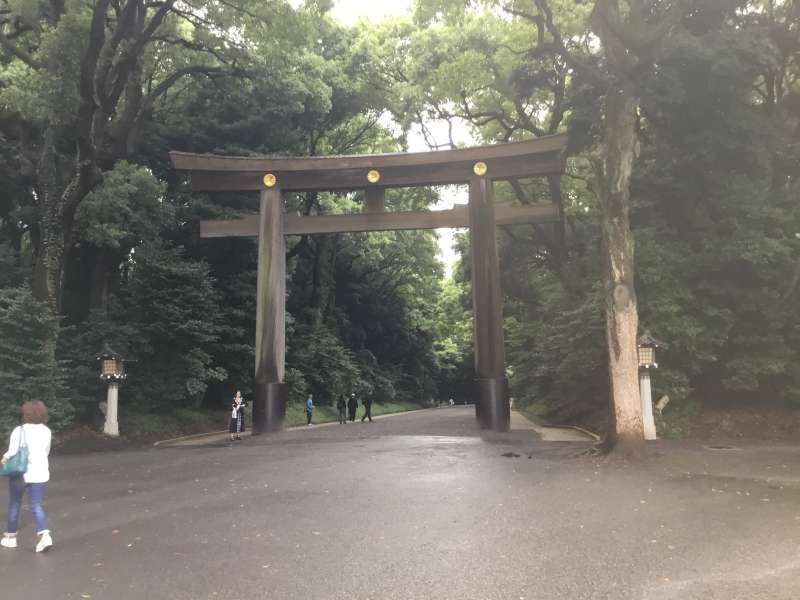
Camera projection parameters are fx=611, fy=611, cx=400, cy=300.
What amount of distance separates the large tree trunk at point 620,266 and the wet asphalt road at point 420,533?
39.3 inches

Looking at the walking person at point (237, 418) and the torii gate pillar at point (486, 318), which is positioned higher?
the torii gate pillar at point (486, 318)

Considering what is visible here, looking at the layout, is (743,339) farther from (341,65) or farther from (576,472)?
(341,65)

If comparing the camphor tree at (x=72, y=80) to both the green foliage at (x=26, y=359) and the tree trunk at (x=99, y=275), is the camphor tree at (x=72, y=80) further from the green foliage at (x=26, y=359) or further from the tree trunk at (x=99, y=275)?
the tree trunk at (x=99, y=275)

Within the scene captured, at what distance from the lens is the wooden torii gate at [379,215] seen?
1761cm

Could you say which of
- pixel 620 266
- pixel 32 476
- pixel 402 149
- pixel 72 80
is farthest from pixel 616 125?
pixel 402 149

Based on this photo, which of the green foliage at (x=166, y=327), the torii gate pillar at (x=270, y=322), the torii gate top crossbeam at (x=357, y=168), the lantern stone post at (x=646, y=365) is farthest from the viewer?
the green foliage at (x=166, y=327)

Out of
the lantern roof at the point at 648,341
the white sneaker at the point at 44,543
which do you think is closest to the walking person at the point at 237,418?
the lantern roof at the point at 648,341

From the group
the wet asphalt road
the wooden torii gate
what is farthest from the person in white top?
the wooden torii gate

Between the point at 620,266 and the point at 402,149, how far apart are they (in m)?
18.7

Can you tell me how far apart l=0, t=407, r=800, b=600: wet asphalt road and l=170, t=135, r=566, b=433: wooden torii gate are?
677 cm

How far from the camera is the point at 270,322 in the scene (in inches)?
719

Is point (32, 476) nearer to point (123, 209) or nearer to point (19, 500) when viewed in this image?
point (19, 500)

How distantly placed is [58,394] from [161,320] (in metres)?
3.90

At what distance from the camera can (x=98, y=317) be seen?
61.8 ft
